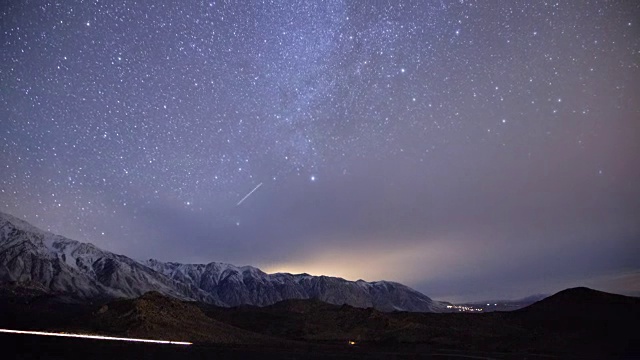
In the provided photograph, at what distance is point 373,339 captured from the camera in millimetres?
96000

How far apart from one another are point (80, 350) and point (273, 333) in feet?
218

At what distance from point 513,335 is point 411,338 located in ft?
73.6

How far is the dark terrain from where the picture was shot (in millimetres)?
70562

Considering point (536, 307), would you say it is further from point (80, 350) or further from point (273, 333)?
point (80, 350)

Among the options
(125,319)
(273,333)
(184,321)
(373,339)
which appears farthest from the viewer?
(273,333)

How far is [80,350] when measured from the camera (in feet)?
144

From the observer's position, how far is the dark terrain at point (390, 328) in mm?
70562

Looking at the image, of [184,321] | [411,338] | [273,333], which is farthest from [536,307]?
[184,321]

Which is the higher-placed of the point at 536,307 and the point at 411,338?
the point at 536,307

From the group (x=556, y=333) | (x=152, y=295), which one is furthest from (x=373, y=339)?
(x=152, y=295)

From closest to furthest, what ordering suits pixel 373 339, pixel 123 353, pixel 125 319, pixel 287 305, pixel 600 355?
pixel 123 353, pixel 600 355, pixel 125 319, pixel 373 339, pixel 287 305

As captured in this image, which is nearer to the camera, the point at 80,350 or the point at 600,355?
the point at 80,350

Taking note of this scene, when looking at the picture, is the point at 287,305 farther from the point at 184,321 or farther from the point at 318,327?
the point at 184,321

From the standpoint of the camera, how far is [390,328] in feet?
338
